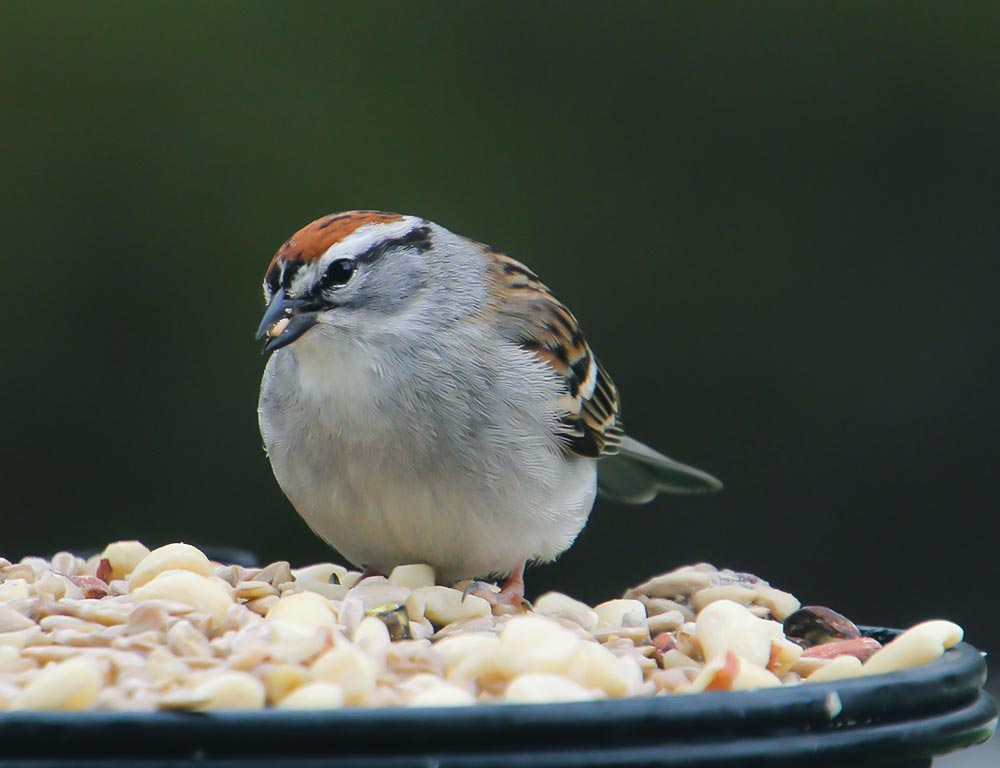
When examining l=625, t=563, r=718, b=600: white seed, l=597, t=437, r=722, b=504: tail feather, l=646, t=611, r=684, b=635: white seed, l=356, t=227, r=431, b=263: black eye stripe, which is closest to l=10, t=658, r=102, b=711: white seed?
l=646, t=611, r=684, b=635: white seed

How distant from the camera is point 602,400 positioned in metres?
2.89

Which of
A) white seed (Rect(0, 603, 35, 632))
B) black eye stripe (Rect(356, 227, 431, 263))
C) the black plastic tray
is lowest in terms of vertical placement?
white seed (Rect(0, 603, 35, 632))

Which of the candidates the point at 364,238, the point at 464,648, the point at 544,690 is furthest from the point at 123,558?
the point at 544,690

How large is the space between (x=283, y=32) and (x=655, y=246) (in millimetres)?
1361

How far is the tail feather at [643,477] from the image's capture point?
3186 millimetres

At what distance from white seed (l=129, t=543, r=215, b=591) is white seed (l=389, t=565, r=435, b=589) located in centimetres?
30

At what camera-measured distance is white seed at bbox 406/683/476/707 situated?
1.35 metres

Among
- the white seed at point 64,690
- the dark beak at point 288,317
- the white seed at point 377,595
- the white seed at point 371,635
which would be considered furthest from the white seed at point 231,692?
the dark beak at point 288,317

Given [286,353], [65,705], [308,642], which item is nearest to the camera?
[65,705]

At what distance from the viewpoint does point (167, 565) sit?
203 cm

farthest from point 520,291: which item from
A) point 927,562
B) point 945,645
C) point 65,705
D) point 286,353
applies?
point 927,562

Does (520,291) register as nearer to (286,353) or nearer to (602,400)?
(602,400)

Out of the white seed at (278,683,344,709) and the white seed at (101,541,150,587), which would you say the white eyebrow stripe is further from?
the white seed at (278,683,344,709)

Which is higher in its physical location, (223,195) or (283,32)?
(283,32)
